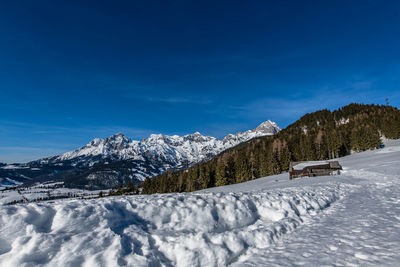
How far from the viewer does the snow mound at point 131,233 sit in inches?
182

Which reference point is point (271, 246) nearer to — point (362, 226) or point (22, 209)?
point (362, 226)

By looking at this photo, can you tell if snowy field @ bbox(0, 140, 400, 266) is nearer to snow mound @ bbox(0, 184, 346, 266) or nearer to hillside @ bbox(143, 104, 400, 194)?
snow mound @ bbox(0, 184, 346, 266)

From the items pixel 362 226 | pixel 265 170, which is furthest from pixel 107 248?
pixel 265 170

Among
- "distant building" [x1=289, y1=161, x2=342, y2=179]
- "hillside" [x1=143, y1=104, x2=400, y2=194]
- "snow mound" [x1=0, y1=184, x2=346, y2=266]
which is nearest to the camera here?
"snow mound" [x1=0, y1=184, x2=346, y2=266]

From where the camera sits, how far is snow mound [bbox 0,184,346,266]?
4.63 metres

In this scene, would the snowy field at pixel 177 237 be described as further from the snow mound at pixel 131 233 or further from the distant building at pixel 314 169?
the distant building at pixel 314 169

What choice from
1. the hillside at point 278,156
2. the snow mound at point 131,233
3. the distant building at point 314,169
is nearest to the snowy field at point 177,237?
the snow mound at point 131,233

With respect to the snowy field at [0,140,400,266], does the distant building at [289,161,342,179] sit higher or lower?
lower

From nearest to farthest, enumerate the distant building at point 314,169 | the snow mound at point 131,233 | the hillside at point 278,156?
the snow mound at point 131,233 < the distant building at point 314,169 < the hillside at point 278,156

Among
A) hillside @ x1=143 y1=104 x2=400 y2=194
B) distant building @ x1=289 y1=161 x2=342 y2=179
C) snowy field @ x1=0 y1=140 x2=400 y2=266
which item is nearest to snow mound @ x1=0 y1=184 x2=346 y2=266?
snowy field @ x1=0 y1=140 x2=400 y2=266

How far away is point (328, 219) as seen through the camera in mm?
8859

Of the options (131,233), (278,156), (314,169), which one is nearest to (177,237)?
(131,233)

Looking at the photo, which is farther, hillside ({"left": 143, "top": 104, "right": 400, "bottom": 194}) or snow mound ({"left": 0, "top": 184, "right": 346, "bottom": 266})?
hillside ({"left": 143, "top": 104, "right": 400, "bottom": 194})

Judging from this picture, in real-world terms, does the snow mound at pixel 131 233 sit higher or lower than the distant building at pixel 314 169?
higher
